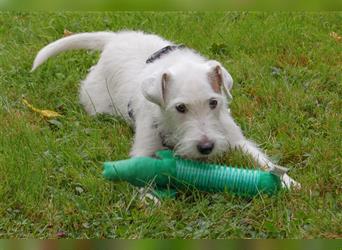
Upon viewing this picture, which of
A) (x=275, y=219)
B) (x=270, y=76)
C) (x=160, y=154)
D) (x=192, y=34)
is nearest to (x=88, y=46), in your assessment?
(x=192, y=34)

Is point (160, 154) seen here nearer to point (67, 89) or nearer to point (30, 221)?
point (30, 221)

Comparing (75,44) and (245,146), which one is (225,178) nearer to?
(245,146)

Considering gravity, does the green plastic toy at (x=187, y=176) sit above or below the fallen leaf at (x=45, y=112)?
above

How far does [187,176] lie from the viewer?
3766 millimetres

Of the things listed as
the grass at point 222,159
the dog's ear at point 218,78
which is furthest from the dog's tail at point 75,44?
the dog's ear at point 218,78

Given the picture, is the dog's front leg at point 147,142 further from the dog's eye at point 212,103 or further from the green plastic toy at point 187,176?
the dog's eye at point 212,103

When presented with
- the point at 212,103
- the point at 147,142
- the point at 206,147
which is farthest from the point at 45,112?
the point at 206,147

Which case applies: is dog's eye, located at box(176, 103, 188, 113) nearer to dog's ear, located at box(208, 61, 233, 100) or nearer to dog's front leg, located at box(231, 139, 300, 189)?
dog's ear, located at box(208, 61, 233, 100)

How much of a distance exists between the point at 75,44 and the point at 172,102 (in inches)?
86.1

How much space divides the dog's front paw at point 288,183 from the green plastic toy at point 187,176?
0.04 m

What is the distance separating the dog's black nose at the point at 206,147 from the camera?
11.9 ft

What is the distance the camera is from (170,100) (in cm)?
397

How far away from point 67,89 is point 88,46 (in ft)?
1.61

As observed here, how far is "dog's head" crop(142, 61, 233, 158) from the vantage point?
12.1 ft
